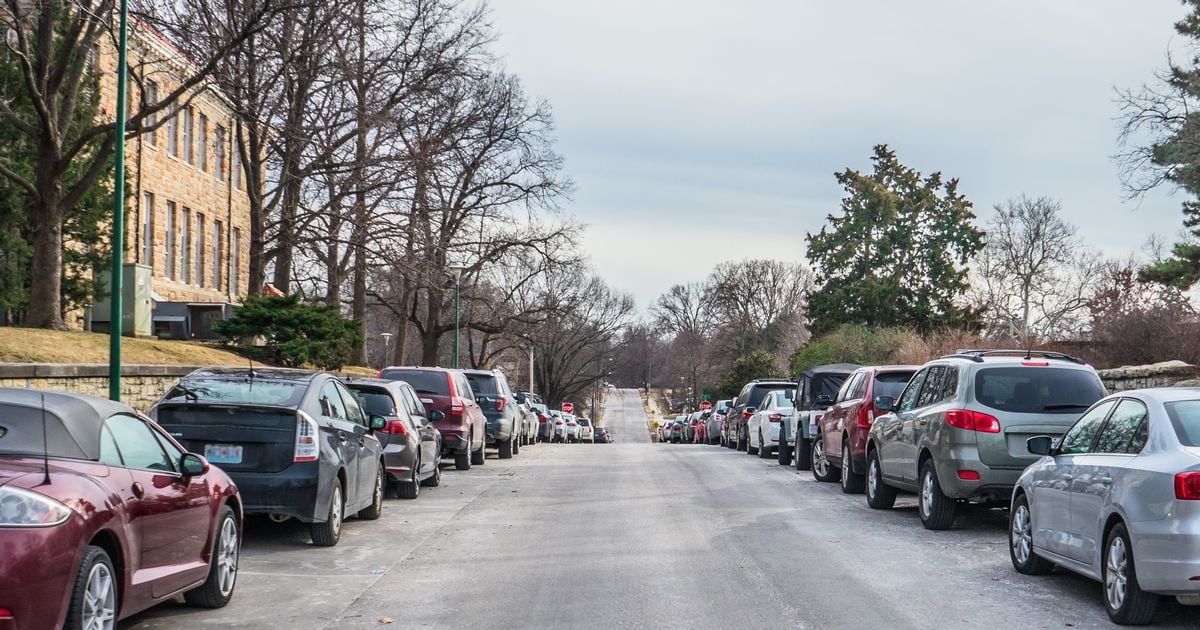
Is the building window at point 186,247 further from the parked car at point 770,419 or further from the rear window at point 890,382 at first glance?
the rear window at point 890,382

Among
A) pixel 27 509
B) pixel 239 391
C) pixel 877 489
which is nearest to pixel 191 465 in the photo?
pixel 27 509

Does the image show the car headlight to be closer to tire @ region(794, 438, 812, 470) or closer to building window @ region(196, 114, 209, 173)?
tire @ region(794, 438, 812, 470)

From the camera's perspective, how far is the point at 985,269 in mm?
59562

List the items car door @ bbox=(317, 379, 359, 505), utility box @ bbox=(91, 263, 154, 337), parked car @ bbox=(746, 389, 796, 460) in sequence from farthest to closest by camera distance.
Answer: utility box @ bbox=(91, 263, 154, 337) < parked car @ bbox=(746, 389, 796, 460) < car door @ bbox=(317, 379, 359, 505)

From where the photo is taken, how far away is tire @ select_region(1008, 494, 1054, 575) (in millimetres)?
9665

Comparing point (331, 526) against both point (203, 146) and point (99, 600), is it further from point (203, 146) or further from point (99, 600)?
point (203, 146)

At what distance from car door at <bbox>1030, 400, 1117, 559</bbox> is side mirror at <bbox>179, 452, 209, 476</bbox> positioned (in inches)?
232

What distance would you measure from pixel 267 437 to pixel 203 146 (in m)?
35.8

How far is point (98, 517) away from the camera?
6.22m

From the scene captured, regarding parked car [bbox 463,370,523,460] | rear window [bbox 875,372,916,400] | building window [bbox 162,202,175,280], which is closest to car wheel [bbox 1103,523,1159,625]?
rear window [bbox 875,372,916,400]

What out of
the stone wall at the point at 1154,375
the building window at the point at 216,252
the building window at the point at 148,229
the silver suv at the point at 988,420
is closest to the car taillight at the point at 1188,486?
the silver suv at the point at 988,420

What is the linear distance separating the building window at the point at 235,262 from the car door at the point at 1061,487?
4096cm

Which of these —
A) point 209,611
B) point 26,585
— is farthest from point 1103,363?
point 26,585

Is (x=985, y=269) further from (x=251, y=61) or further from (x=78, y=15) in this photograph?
(x=78, y=15)
